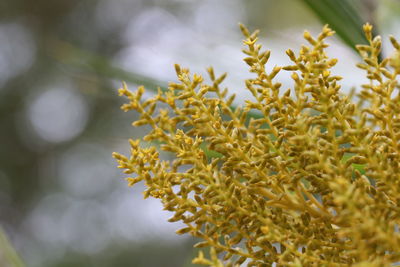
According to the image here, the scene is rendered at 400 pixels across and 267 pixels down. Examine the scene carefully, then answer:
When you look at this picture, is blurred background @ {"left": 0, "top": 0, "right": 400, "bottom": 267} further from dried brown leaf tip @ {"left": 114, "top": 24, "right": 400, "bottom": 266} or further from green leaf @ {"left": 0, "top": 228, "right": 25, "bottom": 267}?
dried brown leaf tip @ {"left": 114, "top": 24, "right": 400, "bottom": 266}

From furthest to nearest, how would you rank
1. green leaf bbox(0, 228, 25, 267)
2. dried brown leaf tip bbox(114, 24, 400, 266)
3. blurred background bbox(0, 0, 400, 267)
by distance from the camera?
blurred background bbox(0, 0, 400, 267) < green leaf bbox(0, 228, 25, 267) < dried brown leaf tip bbox(114, 24, 400, 266)

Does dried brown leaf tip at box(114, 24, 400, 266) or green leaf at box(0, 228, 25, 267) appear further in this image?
green leaf at box(0, 228, 25, 267)

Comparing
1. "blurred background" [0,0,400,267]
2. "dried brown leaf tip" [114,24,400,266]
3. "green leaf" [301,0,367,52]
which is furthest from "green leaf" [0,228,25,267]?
"blurred background" [0,0,400,267]

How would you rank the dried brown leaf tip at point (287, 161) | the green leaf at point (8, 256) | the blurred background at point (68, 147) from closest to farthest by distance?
the dried brown leaf tip at point (287, 161) < the green leaf at point (8, 256) < the blurred background at point (68, 147)

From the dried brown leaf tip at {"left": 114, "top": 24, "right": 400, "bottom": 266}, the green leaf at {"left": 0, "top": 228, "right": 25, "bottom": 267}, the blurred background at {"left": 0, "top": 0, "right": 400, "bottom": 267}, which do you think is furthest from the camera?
the blurred background at {"left": 0, "top": 0, "right": 400, "bottom": 267}

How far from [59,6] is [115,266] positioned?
236cm

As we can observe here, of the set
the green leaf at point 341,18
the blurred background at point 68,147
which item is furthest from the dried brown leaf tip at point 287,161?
the blurred background at point 68,147

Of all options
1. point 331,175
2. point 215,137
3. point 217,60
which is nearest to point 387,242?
point 331,175

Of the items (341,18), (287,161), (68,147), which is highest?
(68,147)

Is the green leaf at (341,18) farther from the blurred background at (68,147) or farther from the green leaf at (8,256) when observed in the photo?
the blurred background at (68,147)

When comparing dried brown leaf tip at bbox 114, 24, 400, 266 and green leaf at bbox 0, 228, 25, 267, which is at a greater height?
green leaf at bbox 0, 228, 25, 267

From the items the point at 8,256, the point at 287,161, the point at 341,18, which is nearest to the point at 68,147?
the point at 8,256

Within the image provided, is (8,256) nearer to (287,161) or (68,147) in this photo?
(287,161)

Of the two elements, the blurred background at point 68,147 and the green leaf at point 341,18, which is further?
the blurred background at point 68,147
